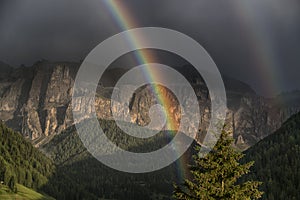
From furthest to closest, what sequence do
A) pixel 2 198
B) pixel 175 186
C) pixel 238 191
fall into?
1. pixel 2 198
2. pixel 175 186
3. pixel 238 191

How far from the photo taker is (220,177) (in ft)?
103

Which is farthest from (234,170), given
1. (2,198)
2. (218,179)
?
(2,198)

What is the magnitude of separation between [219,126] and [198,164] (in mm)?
3792

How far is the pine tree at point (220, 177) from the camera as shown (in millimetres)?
30109

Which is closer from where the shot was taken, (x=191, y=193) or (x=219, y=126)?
(x=191, y=193)

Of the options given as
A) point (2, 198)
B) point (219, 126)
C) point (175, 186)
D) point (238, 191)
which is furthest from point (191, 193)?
point (2, 198)

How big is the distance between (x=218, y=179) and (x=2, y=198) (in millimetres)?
187561

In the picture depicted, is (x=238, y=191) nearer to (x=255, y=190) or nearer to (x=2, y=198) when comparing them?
(x=255, y=190)

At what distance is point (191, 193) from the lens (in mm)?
31266

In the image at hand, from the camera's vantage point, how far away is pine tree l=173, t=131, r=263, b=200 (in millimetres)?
30109

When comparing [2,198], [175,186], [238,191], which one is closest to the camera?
[238,191]

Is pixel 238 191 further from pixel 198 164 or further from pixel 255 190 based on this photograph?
pixel 198 164

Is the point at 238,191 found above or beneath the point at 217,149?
beneath

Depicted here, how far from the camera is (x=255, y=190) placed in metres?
30.6
